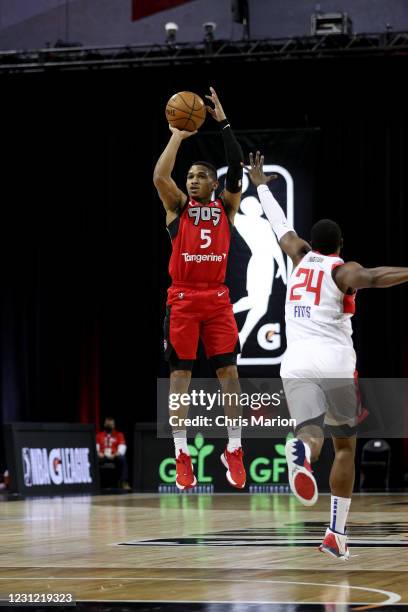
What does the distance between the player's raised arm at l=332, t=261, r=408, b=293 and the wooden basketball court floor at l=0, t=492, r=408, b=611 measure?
5.03 feet

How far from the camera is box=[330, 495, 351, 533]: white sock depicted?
6031 mm

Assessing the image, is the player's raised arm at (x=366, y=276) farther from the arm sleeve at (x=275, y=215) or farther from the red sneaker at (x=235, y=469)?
the red sneaker at (x=235, y=469)

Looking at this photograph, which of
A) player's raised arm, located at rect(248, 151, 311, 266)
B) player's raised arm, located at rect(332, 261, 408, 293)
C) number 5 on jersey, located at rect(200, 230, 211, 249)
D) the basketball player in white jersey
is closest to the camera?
player's raised arm, located at rect(332, 261, 408, 293)

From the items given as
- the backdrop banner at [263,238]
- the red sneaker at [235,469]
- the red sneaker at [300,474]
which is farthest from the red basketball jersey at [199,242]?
the backdrop banner at [263,238]

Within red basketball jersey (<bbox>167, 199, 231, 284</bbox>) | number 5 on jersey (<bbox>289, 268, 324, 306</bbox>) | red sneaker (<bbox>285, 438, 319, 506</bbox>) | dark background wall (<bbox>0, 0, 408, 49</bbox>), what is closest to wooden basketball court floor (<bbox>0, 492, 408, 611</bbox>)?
red sneaker (<bbox>285, 438, 319, 506</bbox>)

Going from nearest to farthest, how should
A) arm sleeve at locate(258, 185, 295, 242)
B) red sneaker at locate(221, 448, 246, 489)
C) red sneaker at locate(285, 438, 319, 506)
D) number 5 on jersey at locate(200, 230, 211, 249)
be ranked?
red sneaker at locate(285, 438, 319, 506), arm sleeve at locate(258, 185, 295, 242), number 5 on jersey at locate(200, 230, 211, 249), red sneaker at locate(221, 448, 246, 489)

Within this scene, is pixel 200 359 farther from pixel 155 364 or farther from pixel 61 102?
pixel 61 102

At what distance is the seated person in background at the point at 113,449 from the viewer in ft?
60.0

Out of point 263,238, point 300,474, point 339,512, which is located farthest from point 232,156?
point 263,238

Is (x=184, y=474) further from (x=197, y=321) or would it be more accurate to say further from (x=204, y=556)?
(x=197, y=321)

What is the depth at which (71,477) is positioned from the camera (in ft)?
51.9

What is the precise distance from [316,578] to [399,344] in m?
13.9

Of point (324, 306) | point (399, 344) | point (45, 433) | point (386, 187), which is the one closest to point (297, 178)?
point (386, 187)

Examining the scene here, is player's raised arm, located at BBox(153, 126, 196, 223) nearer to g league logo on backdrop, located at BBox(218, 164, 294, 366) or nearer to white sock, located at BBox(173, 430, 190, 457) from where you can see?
white sock, located at BBox(173, 430, 190, 457)
